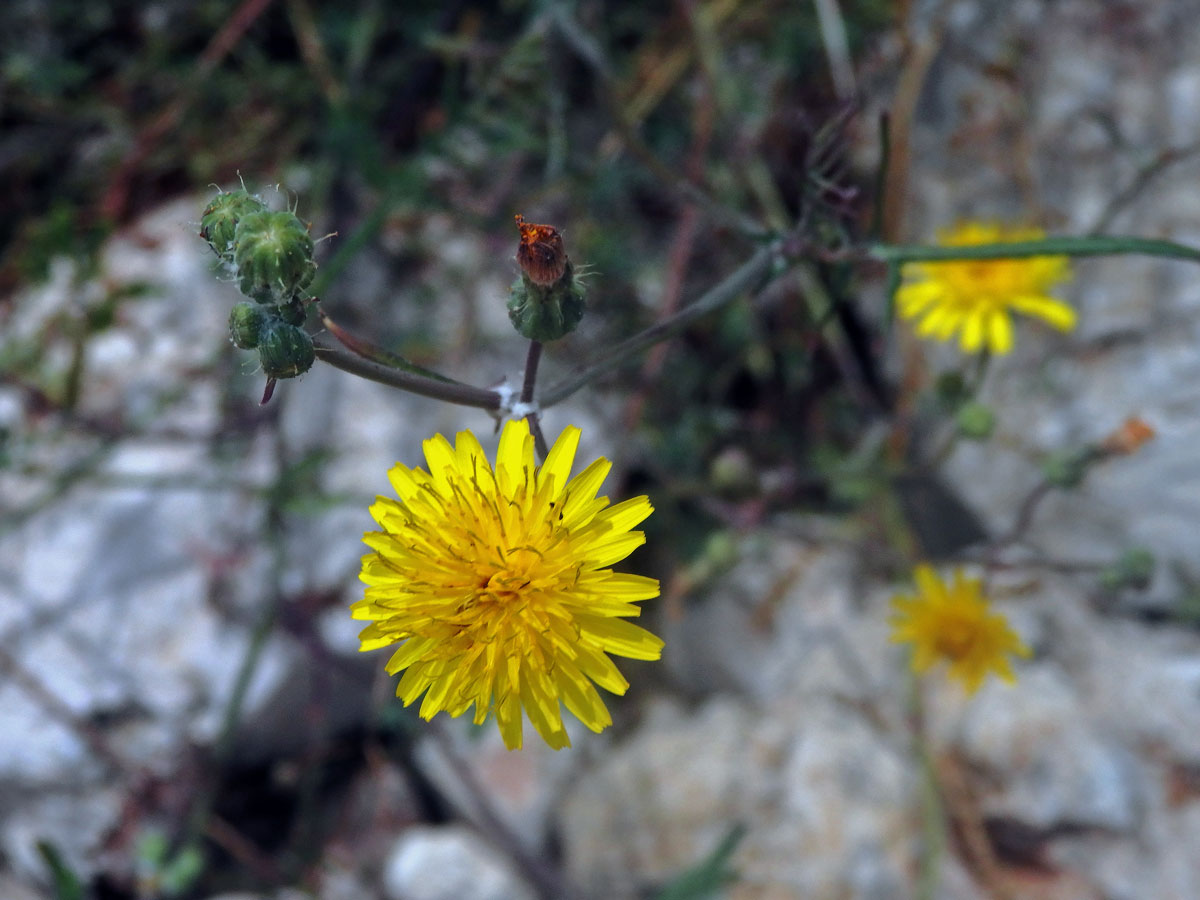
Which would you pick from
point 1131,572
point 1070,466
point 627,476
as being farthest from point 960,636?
point 627,476

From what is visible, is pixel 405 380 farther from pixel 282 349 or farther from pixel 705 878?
pixel 705 878

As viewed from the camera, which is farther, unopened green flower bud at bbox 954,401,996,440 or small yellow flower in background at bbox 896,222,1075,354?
small yellow flower in background at bbox 896,222,1075,354

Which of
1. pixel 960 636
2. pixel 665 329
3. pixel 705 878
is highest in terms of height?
pixel 665 329

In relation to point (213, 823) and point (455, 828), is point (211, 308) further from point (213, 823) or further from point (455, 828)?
point (455, 828)

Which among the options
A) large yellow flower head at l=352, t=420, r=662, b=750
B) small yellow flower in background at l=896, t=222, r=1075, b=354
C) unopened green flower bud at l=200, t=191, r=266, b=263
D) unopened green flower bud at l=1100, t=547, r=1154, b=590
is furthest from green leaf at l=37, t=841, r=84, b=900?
unopened green flower bud at l=1100, t=547, r=1154, b=590

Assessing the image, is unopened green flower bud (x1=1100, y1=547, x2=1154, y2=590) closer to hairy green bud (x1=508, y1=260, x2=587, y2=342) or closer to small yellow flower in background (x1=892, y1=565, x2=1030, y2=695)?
small yellow flower in background (x1=892, y1=565, x2=1030, y2=695)

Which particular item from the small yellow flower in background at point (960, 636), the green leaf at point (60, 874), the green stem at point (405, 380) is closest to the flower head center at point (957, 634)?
the small yellow flower in background at point (960, 636)
